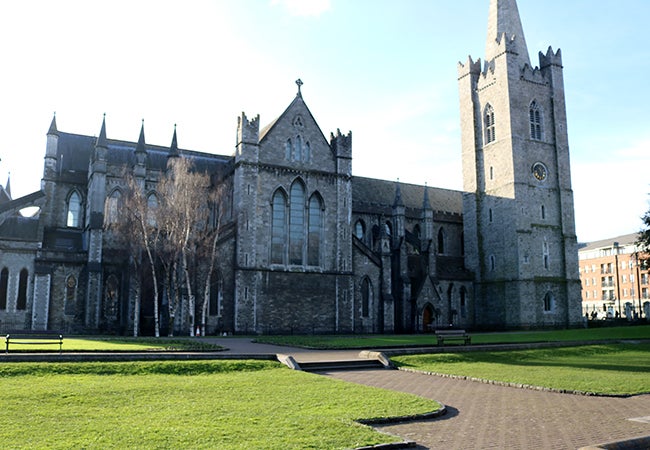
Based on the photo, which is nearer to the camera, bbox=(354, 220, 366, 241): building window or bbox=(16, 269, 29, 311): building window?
bbox=(16, 269, 29, 311): building window

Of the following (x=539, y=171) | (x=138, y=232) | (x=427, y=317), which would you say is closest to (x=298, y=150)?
(x=138, y=232)

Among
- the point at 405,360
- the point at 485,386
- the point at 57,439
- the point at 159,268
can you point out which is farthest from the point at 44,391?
the point at 159,268

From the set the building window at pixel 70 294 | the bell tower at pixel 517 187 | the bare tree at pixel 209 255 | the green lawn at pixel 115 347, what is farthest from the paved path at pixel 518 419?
the bell tower at pixel 517 187

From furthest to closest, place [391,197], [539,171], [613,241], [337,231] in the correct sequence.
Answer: [613,241]
[391,197]
[539,171]
[337,231]

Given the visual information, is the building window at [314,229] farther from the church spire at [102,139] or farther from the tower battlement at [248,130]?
the church spire at [102,139]

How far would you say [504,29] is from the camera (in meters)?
59.4

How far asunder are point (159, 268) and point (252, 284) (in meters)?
7.76

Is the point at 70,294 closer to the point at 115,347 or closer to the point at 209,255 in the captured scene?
the point at 209,255

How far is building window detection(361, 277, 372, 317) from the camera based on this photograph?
155 feet

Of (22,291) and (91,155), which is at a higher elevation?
(91,155)

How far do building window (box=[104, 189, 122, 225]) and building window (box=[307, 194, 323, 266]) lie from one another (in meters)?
15.8

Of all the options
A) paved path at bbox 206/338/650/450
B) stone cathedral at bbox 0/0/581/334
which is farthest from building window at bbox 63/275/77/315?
paved path at bbox 206/338/650/450

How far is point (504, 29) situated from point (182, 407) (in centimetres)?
5813

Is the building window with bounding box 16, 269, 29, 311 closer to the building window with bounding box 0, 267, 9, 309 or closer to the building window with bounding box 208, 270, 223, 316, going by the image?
the building window with bounding box 0, 267, 9, 309
